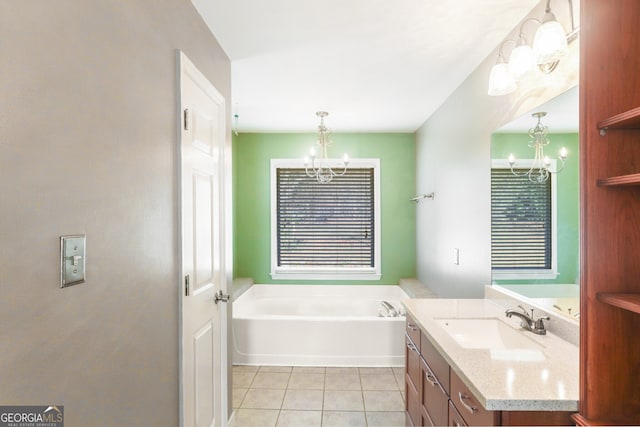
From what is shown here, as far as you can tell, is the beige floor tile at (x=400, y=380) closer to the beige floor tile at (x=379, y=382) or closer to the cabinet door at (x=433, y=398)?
the beige floor tile at (x=379, y=382)

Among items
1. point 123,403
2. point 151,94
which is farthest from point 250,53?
point 123,403

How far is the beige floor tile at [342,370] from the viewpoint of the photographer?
Answer: 321cm

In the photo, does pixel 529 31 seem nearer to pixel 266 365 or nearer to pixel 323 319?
pixel 323 319

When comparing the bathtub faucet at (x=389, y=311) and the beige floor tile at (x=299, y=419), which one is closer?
the beige floor tile at (x=299, y=419)

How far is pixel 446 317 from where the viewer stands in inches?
76.8

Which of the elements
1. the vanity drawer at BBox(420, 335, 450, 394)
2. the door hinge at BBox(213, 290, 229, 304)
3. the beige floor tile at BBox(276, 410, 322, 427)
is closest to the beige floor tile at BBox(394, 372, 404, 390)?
the beige floor tile at BBox(276, 410, 322, 427)

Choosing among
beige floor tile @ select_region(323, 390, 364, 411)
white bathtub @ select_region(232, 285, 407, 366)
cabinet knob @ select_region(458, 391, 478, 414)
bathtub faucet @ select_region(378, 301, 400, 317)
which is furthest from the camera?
bathtub faucet @ select_region(378, 301, 400, 317)

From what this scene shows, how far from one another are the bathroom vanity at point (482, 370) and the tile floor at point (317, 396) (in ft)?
1.52

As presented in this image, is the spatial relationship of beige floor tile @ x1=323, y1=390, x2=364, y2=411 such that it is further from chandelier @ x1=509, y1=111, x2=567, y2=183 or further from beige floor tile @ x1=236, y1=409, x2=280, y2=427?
chandelier @ x1=509, y1=111, x2=567, y2=183

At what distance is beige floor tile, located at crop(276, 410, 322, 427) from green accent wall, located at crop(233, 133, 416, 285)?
203 cm

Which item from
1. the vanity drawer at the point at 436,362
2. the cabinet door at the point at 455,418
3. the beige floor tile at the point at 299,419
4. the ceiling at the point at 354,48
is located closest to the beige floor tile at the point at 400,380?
the beige floor tile at the point at 299,419

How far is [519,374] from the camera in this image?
1254 mm

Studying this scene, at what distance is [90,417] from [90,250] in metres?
0.47

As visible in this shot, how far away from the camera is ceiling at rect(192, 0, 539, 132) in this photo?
1808 mm
